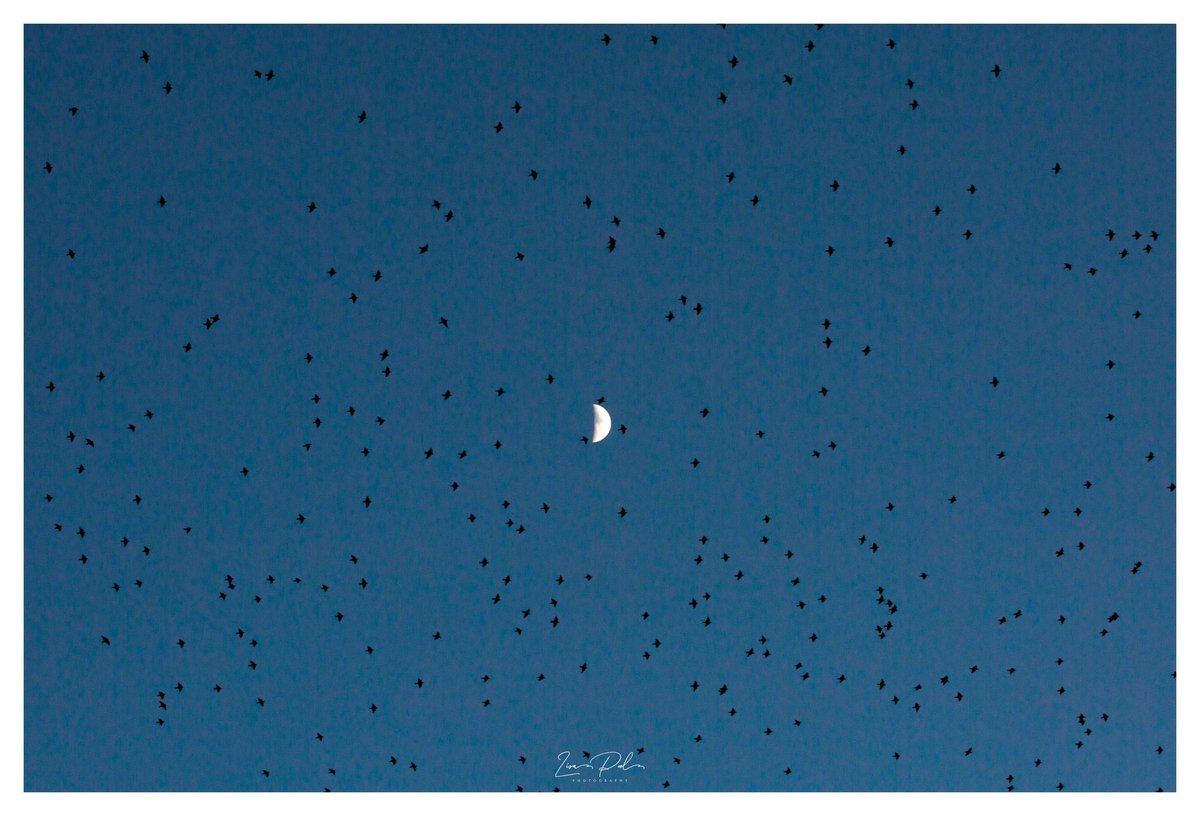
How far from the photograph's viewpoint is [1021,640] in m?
2.05

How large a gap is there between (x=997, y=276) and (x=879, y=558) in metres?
0.68

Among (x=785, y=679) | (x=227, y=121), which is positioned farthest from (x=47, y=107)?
(x=785, y=679)

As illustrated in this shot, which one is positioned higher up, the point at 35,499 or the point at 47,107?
the point at 47,107

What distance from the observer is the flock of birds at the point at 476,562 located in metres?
2.02

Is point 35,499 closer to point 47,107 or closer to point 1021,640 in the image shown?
point 47,107

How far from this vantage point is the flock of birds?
2020 mm
